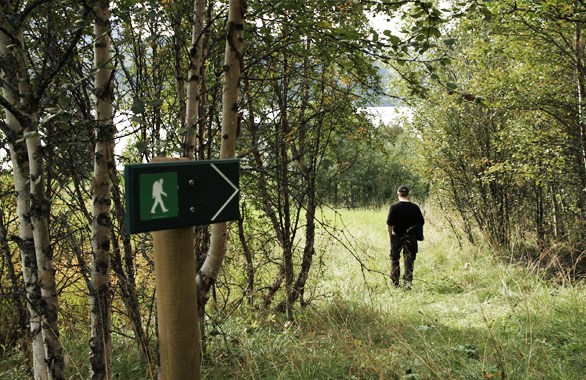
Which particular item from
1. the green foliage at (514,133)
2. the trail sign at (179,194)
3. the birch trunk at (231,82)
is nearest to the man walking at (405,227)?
the green foliage at (514,133)

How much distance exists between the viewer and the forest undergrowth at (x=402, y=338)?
3.21 m

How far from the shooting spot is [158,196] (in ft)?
4.69

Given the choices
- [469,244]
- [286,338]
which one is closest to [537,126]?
[469,244]

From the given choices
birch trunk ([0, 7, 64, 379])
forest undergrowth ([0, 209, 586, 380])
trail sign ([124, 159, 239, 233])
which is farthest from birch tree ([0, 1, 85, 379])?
trail sign ([124, 159, 239, 233])

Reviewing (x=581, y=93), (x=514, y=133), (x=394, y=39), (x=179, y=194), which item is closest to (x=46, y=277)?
(x=179, y=194)

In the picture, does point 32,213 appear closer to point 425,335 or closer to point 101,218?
point 101,218

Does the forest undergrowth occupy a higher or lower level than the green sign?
lower

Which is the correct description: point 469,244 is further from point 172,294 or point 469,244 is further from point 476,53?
point 172,294

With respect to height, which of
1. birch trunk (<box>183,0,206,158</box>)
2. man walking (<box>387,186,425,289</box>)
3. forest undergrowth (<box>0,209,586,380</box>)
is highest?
birch trunk (<box>183,0,206,158</box>)

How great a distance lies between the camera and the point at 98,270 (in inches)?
100

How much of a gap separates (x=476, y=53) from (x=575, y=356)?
475 centimetres

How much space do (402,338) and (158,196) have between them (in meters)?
2.68

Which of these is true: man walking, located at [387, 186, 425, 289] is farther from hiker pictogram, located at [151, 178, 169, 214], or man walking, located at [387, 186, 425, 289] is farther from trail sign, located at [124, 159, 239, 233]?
hiker pictogram, located at [151, 178, 169, 214]

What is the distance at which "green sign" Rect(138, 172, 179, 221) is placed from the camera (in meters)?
1.40
